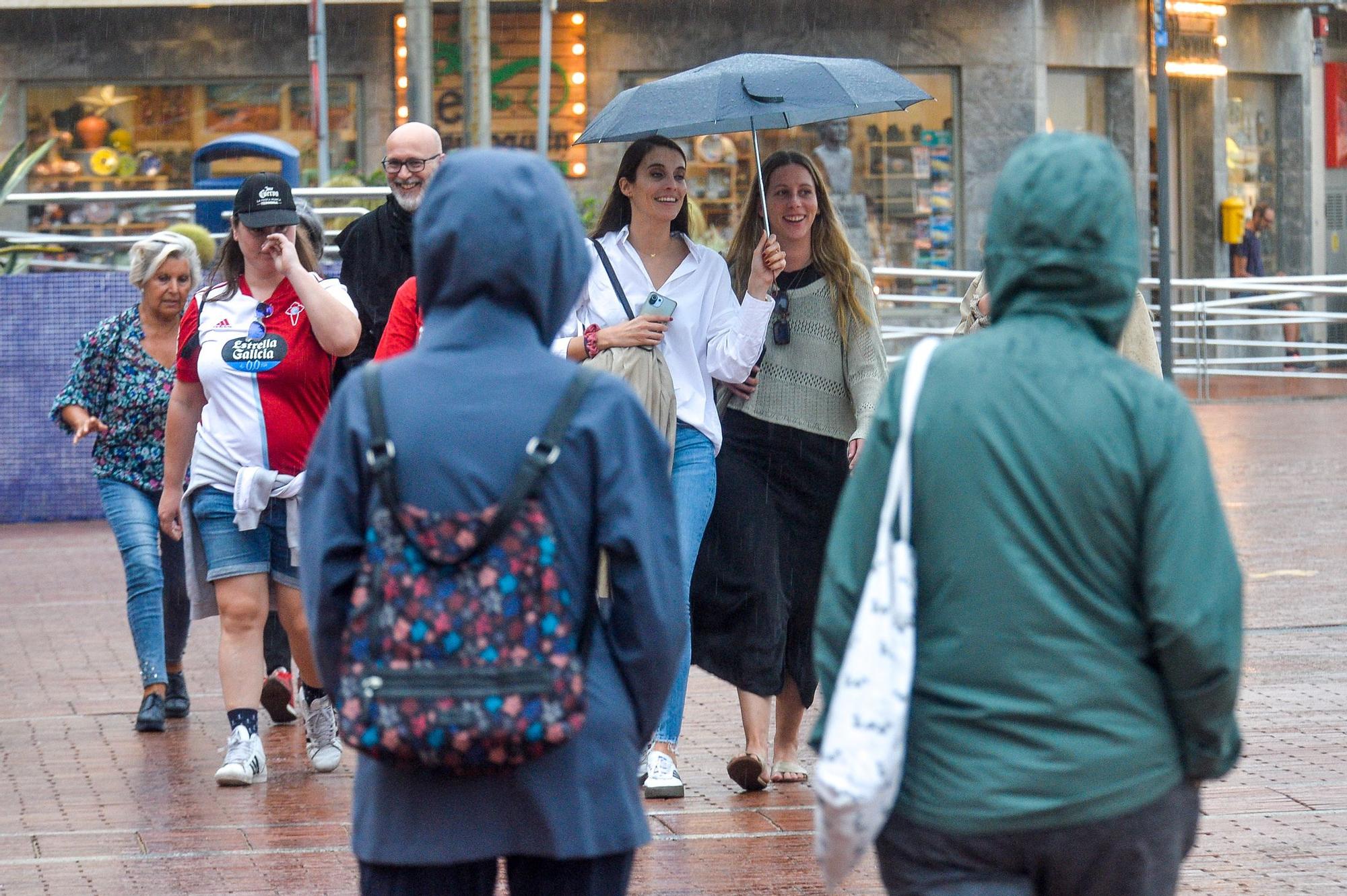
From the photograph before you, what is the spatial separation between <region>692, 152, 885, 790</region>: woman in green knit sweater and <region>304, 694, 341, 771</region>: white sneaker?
4.25ft

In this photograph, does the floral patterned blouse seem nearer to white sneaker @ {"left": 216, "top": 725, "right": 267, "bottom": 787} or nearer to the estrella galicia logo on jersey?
the estrella galicia logo on jersey

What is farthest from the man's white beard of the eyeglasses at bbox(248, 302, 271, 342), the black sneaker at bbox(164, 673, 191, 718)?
the black sneaker at bbox(164, 673, 191, 718)

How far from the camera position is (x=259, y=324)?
6.25 meters

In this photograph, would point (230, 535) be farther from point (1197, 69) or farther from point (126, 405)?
point (1197, 69)

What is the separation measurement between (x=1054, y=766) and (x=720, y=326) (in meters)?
3.54

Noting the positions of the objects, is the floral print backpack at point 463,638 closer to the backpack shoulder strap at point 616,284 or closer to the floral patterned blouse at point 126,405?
the backpack shoulder strap at point 616,284

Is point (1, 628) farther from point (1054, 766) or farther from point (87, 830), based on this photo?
point (1054, 766)

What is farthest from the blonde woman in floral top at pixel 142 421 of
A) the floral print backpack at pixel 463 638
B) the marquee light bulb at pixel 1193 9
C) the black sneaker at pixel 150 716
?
the marquee light bulb at pixel 1193 9

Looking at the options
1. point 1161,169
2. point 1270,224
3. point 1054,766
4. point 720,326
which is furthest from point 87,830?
point 1270,224

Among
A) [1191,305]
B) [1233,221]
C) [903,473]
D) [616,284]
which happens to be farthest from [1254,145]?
[903,473]

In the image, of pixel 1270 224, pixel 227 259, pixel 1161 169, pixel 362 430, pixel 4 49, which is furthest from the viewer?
pixel 1270 224

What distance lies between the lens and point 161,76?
22438mm

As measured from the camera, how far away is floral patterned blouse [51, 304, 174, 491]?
299 inches

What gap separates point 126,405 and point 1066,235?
18.2 ft
